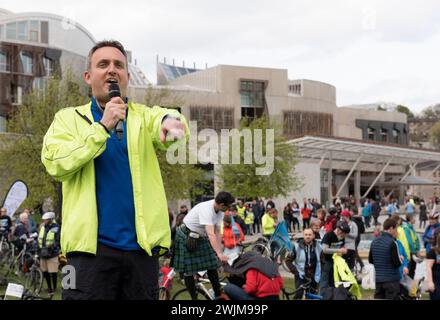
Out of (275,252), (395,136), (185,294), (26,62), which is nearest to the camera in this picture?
(185,294)

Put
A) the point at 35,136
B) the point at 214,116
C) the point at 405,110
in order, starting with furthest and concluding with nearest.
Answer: the point at 405,110 → the point at 214,116 → the point at 35,136

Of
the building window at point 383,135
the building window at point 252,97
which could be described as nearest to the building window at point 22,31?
the building window at point 252,97

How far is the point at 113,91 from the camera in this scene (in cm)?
245

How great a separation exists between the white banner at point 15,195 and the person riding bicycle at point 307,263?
6726mm

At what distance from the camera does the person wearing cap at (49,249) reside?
1259 cm

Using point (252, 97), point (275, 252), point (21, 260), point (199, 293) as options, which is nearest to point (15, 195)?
point (21, 260)

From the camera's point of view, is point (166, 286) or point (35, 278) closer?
point (166, 286)

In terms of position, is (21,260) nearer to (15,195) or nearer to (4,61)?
(15,195)

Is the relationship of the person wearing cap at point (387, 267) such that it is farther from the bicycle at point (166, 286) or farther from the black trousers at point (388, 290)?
the bicycle at point (166, 286)

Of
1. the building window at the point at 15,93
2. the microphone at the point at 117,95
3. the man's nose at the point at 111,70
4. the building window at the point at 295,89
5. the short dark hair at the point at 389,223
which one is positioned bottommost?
the short dark hair at the point at 389,223

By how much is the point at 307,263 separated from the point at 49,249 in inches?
194

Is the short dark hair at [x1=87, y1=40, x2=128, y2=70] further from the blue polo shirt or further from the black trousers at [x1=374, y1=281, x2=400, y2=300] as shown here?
the black trousers at [x1=374, y1=281, x2=400, y2=300]

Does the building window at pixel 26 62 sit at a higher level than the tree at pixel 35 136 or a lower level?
higher
